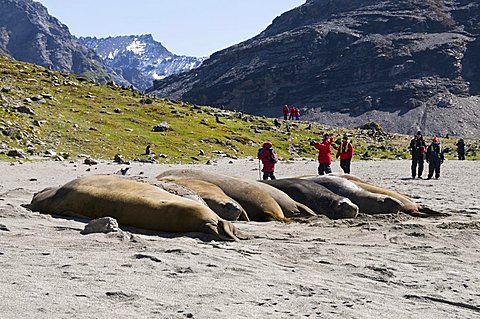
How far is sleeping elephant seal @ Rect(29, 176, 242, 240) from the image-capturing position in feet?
28.2

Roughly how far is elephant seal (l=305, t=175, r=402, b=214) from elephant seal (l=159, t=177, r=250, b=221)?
2.73 m

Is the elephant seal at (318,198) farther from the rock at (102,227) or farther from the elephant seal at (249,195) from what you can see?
the rock at (102,227)

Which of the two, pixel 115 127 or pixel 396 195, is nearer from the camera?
pixel 396 195

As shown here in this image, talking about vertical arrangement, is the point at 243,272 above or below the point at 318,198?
below

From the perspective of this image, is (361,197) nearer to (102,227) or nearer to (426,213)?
(426,213)

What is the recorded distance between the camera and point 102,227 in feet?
26.7

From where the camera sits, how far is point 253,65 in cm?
18988

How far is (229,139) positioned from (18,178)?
22498 mm

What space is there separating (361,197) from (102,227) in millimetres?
6488

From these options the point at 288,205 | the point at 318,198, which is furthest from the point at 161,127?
the point at 288,205

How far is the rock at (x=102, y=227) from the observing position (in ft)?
26.5

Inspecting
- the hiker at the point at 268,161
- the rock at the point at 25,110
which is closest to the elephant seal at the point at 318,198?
the hiker at the point at 268,161

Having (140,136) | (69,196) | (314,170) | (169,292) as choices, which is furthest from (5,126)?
(169,292)

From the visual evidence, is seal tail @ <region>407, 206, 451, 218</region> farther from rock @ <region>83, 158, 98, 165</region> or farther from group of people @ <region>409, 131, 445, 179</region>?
rock @ <region>83, 158, 98, 165</region>
